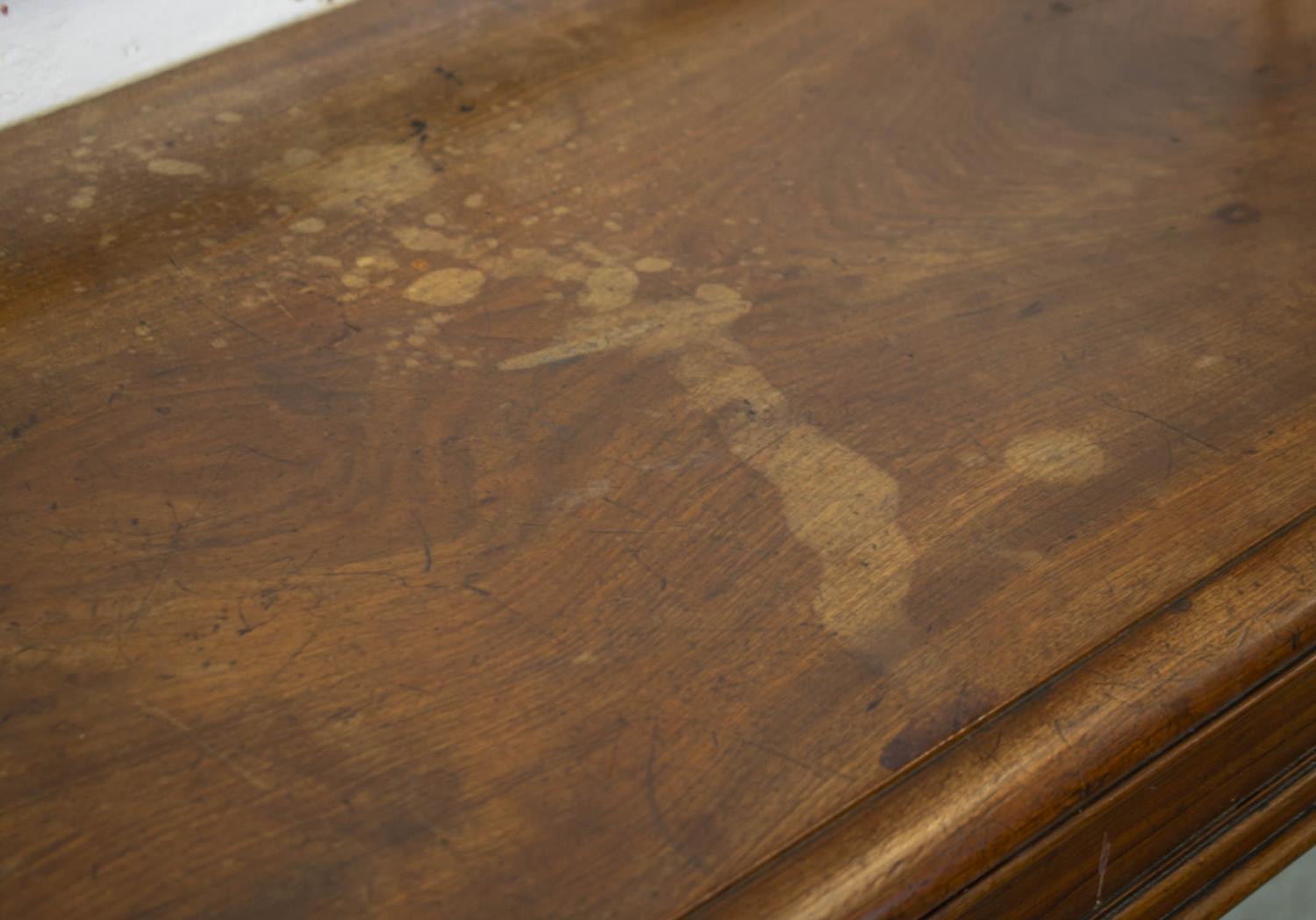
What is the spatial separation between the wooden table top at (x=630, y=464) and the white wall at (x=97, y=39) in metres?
0.03

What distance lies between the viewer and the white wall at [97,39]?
2.81 feet

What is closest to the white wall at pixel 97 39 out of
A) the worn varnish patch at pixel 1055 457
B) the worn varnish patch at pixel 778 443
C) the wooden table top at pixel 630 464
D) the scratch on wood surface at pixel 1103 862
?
the wooden table top at pixel 630 464

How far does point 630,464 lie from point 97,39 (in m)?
0.54

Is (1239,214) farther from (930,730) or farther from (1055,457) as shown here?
(930,730)

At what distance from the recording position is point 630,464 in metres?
0.60

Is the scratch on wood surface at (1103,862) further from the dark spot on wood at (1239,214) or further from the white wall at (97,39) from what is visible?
the white wall at (97,39)

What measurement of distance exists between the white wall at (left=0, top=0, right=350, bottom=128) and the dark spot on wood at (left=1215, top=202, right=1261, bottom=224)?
66 centimetres

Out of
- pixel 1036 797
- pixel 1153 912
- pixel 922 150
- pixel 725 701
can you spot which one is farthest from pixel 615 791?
pixel 922 150

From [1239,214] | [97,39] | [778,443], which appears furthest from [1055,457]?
[97,39]

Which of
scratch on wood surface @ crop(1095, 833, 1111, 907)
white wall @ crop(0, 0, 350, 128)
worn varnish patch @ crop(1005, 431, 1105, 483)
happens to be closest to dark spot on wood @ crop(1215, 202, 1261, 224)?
worn varnish patch @ crop(1005, 431, 1105, 483)

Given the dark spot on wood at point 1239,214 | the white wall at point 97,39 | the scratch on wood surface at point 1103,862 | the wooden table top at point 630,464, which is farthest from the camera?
the white wall at point 97,39

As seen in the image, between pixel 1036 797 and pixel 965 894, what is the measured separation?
0.15ft

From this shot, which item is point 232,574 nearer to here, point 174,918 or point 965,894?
point 174,918

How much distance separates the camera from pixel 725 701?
1.62 ft
